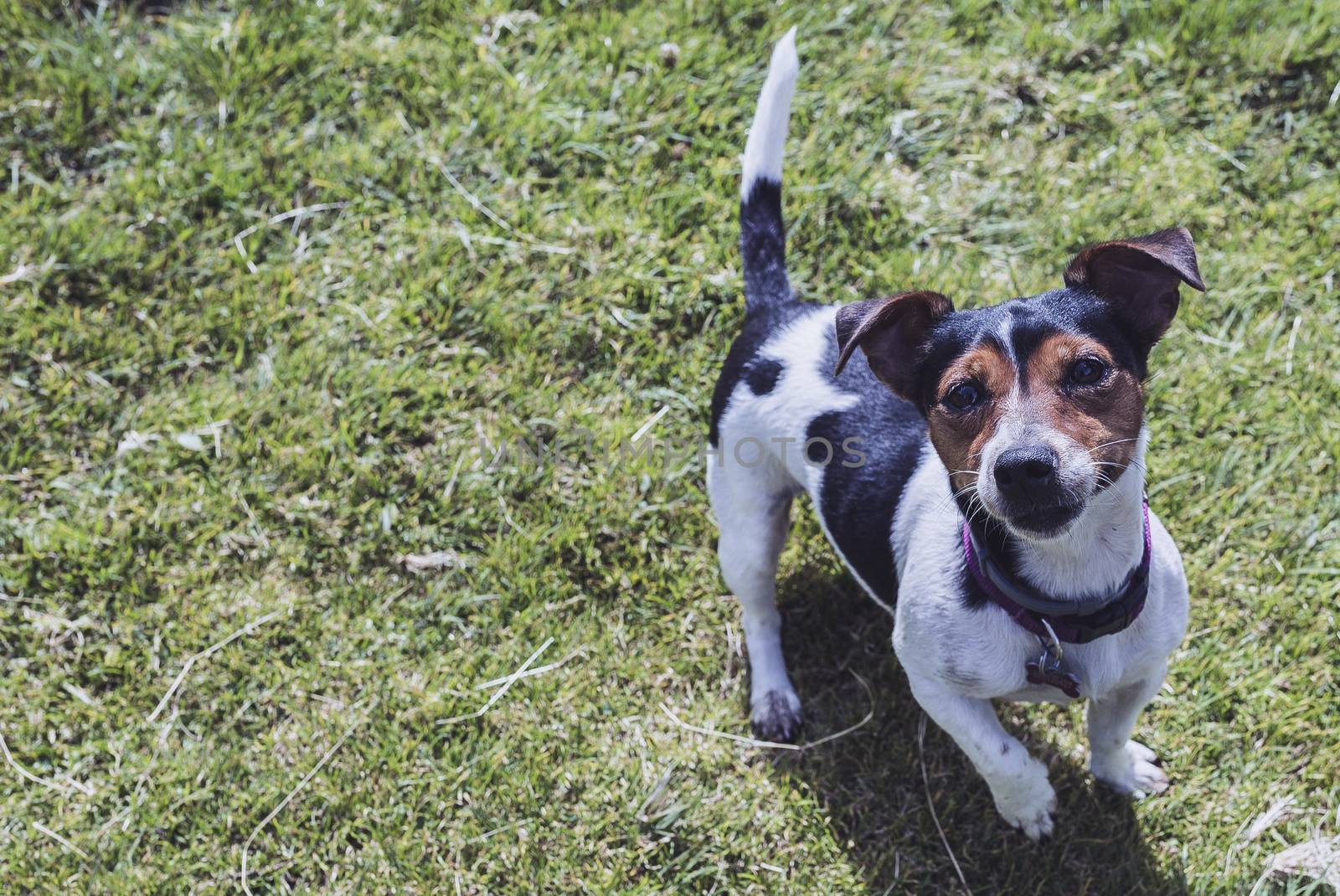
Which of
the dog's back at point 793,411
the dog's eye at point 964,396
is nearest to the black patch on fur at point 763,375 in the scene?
the dog's back at point 793,411

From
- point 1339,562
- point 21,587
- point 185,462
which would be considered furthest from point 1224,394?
point 21,587

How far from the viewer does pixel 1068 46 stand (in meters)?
5.50

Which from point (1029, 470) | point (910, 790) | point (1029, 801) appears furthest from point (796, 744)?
point (1029, 470)

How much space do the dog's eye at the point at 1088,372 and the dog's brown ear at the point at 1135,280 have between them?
0.21 metres

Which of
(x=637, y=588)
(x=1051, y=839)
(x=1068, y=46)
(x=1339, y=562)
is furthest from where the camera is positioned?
(x=1068, y=46)

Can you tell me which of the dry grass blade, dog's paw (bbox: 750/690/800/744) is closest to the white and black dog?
dog's paw (bbox: 750/690/800/744)

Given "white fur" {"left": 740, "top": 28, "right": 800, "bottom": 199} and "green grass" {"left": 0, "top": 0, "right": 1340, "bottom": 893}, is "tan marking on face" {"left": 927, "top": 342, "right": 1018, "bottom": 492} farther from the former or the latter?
"green grass" {"left": 0, "top": 0, "right": 1340, "bottom": 893}

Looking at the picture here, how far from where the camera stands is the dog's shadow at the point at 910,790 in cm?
389

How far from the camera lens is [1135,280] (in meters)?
3.06

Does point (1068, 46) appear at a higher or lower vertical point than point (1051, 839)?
higher

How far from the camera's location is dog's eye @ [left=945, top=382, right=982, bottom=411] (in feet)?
9.93

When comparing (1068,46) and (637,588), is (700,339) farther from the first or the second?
(1068,46)

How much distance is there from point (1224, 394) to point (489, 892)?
319 centimetres

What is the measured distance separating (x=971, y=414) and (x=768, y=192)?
146cm
